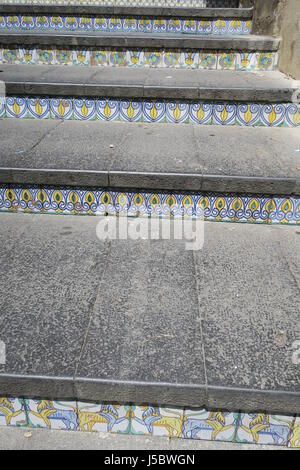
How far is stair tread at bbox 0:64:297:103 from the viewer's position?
2748 mm

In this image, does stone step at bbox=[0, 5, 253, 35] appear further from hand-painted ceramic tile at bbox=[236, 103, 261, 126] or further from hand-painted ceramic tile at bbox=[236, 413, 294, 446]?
hand-painted ceramic tile at bbox=[236, 413, 294, 446]

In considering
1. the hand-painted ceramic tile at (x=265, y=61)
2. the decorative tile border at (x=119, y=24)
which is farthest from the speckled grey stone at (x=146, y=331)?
the decorative tile border at (x=119, y=24)

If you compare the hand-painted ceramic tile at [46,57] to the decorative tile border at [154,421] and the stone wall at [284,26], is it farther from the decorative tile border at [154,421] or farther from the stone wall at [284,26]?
the decorative tile border at [154,421]

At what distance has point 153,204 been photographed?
2.23 m

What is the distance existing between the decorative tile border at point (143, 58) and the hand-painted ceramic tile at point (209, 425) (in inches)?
132

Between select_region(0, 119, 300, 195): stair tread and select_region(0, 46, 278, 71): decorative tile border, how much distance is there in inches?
45.5

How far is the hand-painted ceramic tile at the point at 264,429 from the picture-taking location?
1365 mm

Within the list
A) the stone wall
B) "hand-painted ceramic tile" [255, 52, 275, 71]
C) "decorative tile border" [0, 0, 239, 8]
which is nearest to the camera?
the stone wall

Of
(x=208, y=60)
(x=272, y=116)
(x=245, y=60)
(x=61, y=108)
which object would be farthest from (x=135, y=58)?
(x=272, y=116)

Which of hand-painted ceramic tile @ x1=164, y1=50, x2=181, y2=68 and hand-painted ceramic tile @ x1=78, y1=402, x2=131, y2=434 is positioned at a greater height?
hand-painted ceramic tile @ x1=164, y1=50, x2=181, y2=68

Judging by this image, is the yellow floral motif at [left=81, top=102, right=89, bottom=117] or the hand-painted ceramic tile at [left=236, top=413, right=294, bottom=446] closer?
the hand-painted ceramic tile at [left=236, top=413, right=294, bottom=446]

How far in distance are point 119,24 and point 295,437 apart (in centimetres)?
445

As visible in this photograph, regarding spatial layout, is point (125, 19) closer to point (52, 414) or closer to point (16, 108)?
point (16, 108)

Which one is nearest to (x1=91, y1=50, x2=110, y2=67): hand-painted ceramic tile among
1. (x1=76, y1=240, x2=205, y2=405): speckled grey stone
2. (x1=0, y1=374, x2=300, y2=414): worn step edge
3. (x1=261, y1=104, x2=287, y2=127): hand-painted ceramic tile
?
(x1=261, y1=104, x2=287, y2=127): hand-painted ceramic tile
